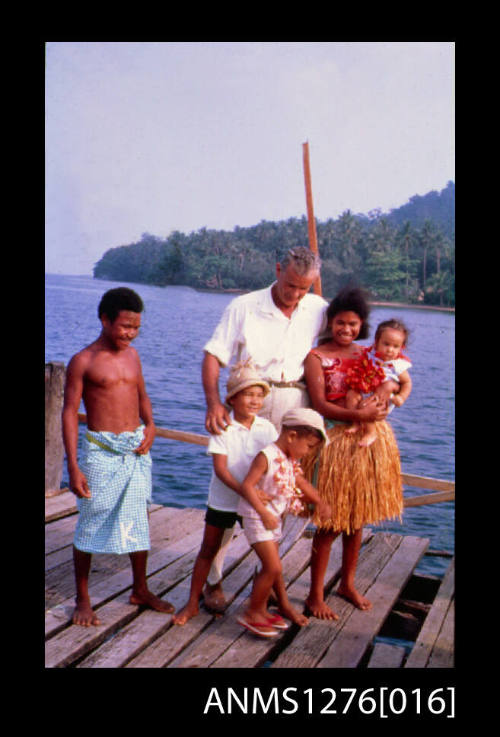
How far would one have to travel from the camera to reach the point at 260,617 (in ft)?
10.9

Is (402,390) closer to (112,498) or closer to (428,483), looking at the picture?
(112,498)

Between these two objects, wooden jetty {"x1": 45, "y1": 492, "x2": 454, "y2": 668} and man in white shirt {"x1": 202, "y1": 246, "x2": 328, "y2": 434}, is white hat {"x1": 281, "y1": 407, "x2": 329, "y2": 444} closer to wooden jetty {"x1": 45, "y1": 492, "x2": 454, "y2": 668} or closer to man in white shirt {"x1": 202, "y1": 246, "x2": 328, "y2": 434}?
man in white shirt {"x1": 202, "y1": 246, "x2": 328, "y2": 434}

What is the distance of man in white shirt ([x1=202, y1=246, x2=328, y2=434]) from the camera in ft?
10.6

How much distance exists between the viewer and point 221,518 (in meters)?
3.34

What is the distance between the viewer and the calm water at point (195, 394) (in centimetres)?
1326

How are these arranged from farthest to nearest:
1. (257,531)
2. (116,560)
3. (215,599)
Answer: (116,560), (215,599), (257,531)

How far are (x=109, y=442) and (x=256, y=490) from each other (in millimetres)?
716

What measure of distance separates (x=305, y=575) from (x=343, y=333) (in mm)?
1583

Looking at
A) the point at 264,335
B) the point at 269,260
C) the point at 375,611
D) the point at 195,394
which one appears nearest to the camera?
the point at 264,335

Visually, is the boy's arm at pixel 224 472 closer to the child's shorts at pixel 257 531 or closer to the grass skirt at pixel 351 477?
the child's shorts at pixel 257 531

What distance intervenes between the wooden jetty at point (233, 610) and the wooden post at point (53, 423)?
16 millimetres

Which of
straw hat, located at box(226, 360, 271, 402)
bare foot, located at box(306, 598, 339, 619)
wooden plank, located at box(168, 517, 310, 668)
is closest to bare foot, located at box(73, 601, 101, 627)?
wooden plank, located at box(168, 517, 310, 668)

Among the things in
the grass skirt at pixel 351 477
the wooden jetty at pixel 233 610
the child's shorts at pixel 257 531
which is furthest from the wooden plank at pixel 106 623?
the grass skirt at pixel 351 477

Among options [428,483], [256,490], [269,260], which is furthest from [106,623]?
[269,260]
